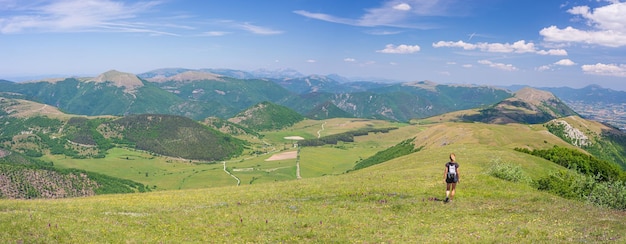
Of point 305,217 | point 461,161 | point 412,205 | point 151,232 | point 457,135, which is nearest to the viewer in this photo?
point 151,232

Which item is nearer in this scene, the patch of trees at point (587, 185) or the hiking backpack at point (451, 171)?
the hiking backpack at point (451, 171)

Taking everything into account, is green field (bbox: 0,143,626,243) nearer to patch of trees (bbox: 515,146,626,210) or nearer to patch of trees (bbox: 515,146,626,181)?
patch of trees (bbox: 515,146,626,210)

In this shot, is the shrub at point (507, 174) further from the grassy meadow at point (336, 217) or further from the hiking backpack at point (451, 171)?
the hiking backpack at point (451, 171)

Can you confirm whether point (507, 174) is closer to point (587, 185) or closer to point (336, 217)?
point (587, 185)

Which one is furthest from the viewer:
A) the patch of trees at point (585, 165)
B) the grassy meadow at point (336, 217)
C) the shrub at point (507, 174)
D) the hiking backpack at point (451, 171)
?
the patch of trees at point (585, 165)

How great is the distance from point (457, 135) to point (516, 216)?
520 ft

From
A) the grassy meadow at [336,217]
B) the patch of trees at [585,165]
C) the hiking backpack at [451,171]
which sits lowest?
the patch of trees at [585,165]

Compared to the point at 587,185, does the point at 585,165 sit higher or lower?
lower

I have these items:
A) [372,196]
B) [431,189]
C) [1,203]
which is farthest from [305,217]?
[1,203]

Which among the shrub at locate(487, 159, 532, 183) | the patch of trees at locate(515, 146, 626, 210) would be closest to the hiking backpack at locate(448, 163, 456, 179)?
the shrub at locate(487, 159, 532, 183)

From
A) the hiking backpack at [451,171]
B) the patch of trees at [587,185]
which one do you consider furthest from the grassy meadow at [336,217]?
the patch of trees at [587,185]

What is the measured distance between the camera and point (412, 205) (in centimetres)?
4206

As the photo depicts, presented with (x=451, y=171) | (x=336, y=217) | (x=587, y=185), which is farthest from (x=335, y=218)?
(x=587, y=185)

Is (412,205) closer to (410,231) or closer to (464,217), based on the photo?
(464,217)
